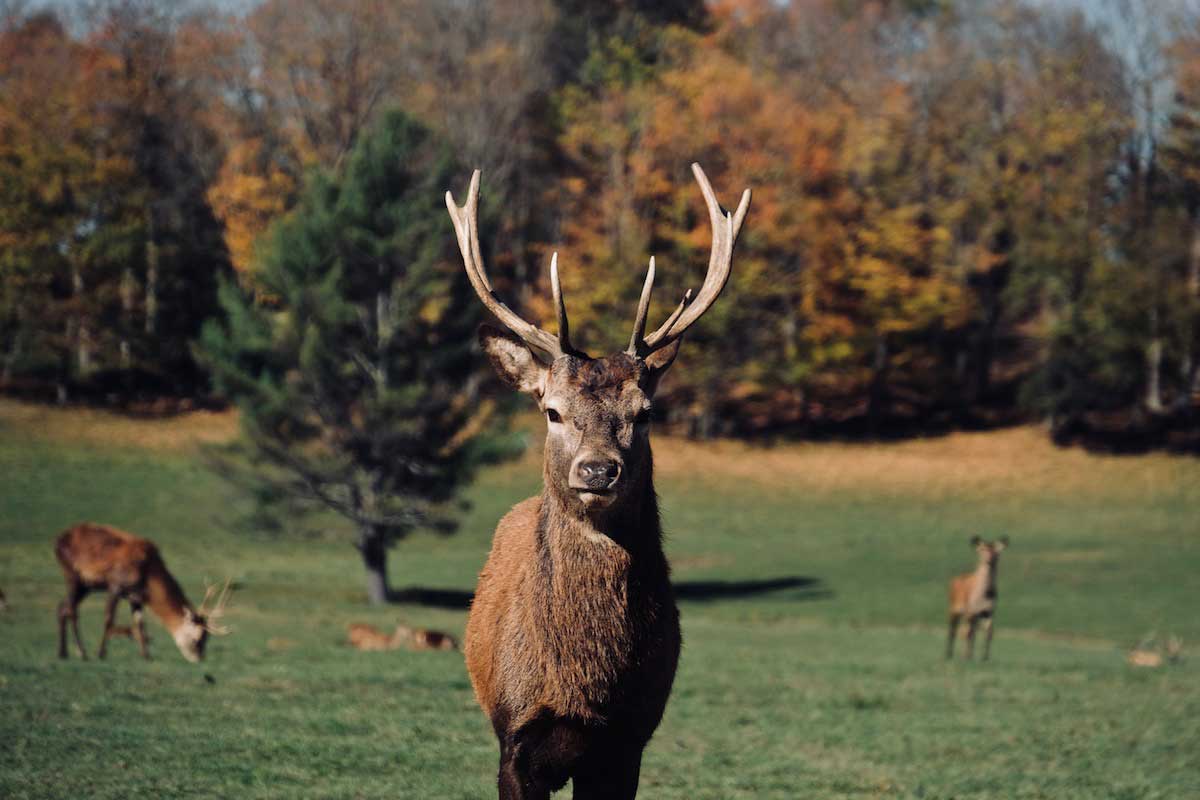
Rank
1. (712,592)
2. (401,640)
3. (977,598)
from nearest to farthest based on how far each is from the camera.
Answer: (401,640), (977,598), (712,592)

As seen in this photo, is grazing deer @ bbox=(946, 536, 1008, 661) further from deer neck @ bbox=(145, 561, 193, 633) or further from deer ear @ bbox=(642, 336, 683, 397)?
deer ear @ bbox=(642, 336, 683, 397)

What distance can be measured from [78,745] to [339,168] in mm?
24879

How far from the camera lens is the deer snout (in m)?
5.75

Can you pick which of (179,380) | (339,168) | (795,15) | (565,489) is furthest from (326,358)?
(795,15)

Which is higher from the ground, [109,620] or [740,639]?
[109,620]

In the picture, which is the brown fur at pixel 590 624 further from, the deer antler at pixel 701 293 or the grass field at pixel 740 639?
the grass field at pixel 740 639

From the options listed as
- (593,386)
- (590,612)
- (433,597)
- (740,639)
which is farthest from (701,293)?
(433,597)

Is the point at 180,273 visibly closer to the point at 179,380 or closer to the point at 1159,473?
the point at 179,380

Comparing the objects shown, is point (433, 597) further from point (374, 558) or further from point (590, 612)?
point (590, 612)

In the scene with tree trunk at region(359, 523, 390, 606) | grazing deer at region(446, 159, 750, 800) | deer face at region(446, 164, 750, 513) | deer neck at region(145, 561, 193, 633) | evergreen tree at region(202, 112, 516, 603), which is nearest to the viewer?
deer face at region(446, 164, 750, 513)

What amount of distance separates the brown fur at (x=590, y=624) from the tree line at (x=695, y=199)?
37.8 metres

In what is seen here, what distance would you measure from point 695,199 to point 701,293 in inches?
1695

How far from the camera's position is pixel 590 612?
614 cm

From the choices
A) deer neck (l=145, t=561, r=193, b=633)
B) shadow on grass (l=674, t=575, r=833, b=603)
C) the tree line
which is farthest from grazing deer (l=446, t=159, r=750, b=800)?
the tree line
